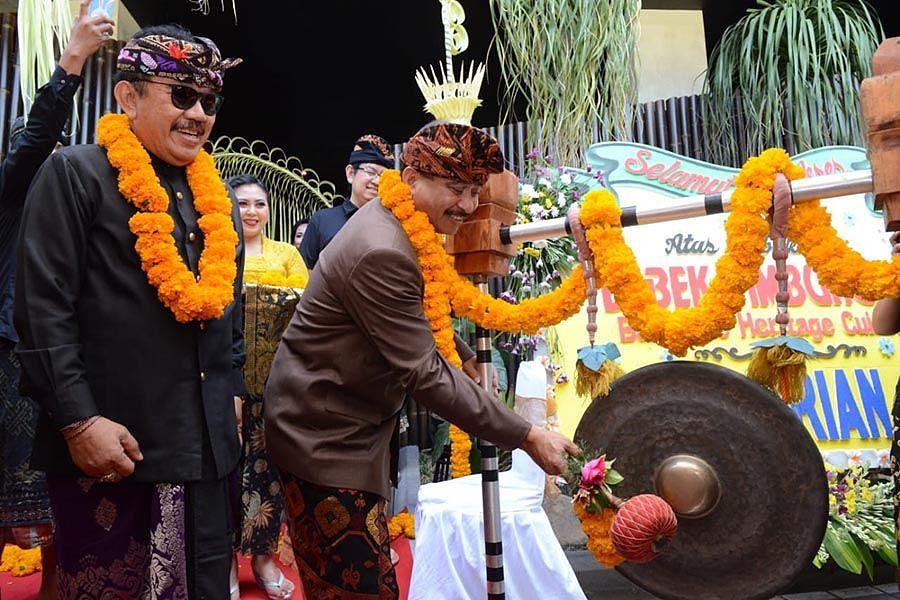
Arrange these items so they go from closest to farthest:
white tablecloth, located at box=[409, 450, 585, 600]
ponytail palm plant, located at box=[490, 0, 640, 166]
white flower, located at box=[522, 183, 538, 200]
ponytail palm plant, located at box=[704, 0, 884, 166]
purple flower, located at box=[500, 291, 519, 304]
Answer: white tablecloth, located at box=[409, 450, 585, 600] → purple flower, located at box=[500, 291, 519, 304] → white flower, located at box=[522, 183, 538, 200] → ponytail palm plant, located at box=[490, 0, 640, 166] → ponytail palm plant, located at box=[704, 0, 884, 166]

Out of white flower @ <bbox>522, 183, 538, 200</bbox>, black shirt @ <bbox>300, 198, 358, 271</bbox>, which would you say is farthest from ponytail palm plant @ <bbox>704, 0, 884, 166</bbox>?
black shirt @ <bbox>300, 198, 358, 271</bbox>

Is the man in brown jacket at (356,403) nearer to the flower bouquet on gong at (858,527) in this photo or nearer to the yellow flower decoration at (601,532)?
the yellow flower decoration at (601,532)

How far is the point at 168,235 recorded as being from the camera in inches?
68.0

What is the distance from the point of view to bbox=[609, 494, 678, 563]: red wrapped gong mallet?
6.27ft

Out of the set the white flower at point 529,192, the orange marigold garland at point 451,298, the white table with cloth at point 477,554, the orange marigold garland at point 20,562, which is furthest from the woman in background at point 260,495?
the white flower at point 529,192

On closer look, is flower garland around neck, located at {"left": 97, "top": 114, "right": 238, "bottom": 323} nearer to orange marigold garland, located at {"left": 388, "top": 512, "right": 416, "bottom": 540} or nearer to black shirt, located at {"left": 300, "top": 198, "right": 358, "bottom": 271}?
black shirt, located at {"left": 300, "top": 198, "right": 358, "bottom": 271}

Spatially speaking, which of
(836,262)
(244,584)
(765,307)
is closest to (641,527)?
(836,262)

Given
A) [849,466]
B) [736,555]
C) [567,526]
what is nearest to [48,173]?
[736,555]

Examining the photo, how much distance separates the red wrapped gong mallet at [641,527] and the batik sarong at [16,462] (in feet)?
6.69

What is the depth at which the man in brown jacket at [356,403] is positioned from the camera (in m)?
1.78

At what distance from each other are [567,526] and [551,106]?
8.92ft

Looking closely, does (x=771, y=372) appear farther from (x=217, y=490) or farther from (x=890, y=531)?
(x=890, y=531)

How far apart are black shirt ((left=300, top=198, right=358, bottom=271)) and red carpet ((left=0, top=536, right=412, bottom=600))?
4.98ft

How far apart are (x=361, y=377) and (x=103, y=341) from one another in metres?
0.59
